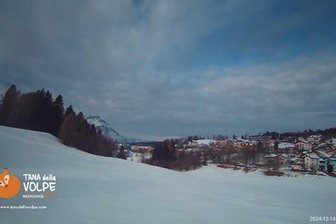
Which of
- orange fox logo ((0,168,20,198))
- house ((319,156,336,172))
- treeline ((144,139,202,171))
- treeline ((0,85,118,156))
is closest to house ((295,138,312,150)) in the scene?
house ((319,156,336,172))

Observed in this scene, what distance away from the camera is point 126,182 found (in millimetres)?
10711

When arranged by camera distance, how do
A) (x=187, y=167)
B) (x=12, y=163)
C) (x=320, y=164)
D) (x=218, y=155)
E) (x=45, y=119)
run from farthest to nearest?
(x=218, y=155) < (x=187, y=167) < (x=45, y=119) < (x=320, y=164) < (x=12, y=163)

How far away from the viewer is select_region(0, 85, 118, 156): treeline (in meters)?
31.9

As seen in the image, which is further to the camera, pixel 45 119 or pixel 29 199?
pixel 45 119

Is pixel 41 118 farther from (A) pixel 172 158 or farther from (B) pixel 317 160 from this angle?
(B) pixel 317 160

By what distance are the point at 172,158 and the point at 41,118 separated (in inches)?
1127

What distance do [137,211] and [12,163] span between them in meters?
6.14

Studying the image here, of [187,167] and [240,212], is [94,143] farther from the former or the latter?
[240,212]

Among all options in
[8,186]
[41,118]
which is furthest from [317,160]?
[41,118]

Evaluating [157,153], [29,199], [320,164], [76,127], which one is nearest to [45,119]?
[76,127]

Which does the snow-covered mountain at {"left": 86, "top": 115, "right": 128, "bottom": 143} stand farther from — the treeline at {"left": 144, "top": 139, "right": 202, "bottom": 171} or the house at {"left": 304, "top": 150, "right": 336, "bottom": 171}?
the house at {"left": 304, "top": 150, "right": 336, "bottom": 171}

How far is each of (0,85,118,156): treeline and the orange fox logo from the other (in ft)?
80.5

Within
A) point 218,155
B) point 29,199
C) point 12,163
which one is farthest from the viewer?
point 218,155

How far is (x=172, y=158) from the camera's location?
55.8 metres
